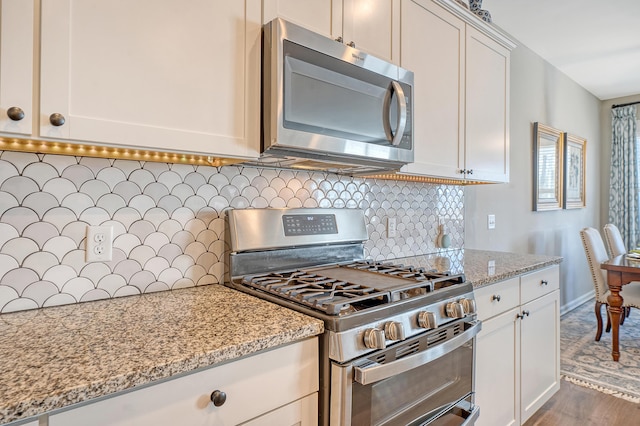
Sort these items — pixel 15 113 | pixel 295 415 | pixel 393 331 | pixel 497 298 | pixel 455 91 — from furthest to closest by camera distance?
pixel 455 91, pixel 497 298, pixel 393 331, pixel 295 415, pixel 15 113

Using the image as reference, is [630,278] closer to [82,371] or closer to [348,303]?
[348,303]

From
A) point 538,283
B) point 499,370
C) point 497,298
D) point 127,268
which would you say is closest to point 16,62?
point 127,268

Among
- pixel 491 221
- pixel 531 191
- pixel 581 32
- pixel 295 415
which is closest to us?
pixel 295 415

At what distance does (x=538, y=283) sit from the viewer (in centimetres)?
205

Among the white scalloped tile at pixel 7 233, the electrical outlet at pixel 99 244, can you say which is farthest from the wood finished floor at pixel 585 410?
the white scalloped tile at pixel 7 233

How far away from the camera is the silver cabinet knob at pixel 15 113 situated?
82 cm

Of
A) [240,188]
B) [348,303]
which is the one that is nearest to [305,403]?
[348,303]

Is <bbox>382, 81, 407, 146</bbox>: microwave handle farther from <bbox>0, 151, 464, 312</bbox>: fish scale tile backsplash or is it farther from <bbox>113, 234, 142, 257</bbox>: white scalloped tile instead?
<bbox>113, 234, 142, 257</bbox>: white scalloped tile

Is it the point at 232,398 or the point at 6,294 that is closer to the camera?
the point at 232,398

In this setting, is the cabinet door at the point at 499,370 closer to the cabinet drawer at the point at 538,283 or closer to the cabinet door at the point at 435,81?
the cabinet drawer at the point at 538,283

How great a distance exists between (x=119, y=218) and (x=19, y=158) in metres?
0.30

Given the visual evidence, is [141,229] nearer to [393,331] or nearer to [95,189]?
[95,189]

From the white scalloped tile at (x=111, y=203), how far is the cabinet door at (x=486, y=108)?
66.5 inches

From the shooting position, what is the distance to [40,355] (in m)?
0.76
